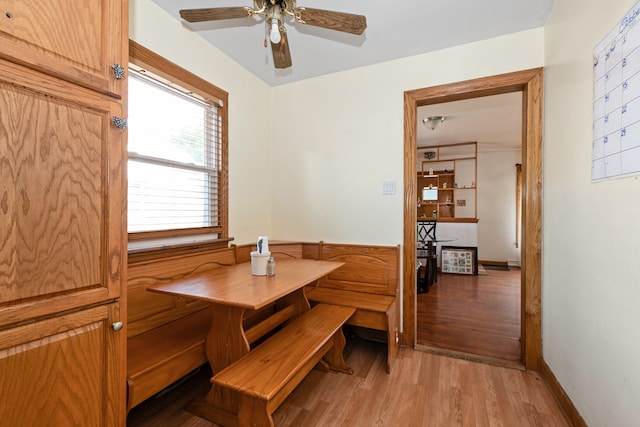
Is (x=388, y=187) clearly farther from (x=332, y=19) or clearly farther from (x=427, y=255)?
(x=427, y=255)

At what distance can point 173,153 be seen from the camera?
2.02 m

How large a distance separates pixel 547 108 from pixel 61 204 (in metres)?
2.81

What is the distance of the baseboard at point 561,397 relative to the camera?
4.85 ft

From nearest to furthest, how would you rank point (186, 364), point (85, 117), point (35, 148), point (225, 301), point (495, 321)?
point (35, 148) → point (85, 117) → point (225, 301) → point (186, 364) → point (495, 321)

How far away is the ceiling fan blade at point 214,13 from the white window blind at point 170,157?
0.52 m

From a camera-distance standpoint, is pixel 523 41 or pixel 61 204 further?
pixel 523 41

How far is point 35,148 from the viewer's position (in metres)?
0.94

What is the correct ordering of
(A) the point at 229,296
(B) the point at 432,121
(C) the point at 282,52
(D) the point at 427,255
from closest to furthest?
(A) the point at 229,296
(C) the point at 282,52
(B) the point at 432,121
(D) the point at 427,255

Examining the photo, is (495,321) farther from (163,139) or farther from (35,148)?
(35,148)

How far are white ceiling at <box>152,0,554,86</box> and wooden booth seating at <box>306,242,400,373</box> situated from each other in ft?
5.55

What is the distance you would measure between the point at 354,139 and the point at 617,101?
1779 millimetres

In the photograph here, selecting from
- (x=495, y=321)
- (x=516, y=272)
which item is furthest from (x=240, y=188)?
(x=516, y=272)

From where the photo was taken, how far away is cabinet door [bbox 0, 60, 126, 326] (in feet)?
2.92

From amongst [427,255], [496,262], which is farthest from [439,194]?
[427,255]
